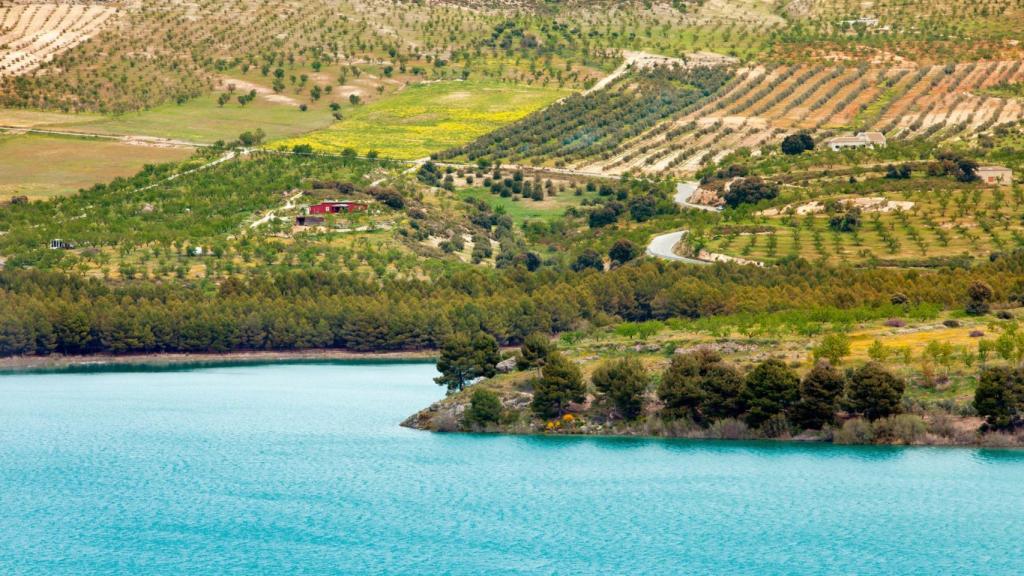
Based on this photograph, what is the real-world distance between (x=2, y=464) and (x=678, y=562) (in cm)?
4580

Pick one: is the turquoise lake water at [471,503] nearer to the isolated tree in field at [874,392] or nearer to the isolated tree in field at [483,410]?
the isolated tree in field at [483,410]

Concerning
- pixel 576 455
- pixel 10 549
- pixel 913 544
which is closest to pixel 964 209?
pixel 576 455

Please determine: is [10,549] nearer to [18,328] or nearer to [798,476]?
[798,476]

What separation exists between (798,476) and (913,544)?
13.9 metres

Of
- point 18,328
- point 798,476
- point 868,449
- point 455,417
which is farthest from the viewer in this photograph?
point 18,328

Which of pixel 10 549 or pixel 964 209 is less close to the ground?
pixel 964 209

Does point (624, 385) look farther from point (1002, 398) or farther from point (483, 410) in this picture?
point (1002, 398)

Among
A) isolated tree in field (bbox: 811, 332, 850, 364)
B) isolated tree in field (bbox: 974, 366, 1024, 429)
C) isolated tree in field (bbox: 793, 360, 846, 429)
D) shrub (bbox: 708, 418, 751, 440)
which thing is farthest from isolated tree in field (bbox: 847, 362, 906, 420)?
isolated tree in field (bbox: 811, 332, 850, 364)

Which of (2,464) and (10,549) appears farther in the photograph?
(2,464)

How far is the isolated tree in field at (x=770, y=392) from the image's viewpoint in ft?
318

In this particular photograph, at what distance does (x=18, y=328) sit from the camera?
153625mm

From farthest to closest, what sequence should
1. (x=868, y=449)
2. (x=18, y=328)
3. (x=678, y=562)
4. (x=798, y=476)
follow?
(x=18, y=328) < (x=868, y=449) < (x=798, y=476) < (x=678, y=562)

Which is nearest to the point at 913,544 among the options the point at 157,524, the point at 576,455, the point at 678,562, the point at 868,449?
the point at 678,562

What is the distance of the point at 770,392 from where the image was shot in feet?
319
